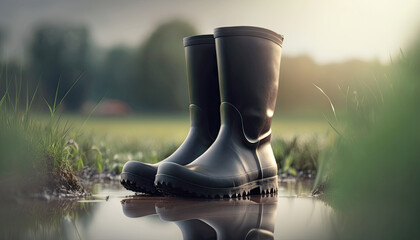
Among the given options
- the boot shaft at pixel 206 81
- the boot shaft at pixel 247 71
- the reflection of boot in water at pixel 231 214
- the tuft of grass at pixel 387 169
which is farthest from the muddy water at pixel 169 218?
the boot shaft at pixel 206 81

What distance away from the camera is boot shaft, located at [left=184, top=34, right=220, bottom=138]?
2.89 m

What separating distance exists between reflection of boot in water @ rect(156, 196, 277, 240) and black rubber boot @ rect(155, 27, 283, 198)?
0.59 ft

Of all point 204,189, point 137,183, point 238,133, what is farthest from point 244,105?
point 137,183

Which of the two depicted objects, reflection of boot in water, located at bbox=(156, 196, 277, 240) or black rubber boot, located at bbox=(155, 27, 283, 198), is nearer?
reflection of boot in water, located at bbox=(156, 196, 277, 240)

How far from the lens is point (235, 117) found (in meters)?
2.59

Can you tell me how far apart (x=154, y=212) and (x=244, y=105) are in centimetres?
83

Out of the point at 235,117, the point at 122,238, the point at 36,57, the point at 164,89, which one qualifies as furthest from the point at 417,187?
the point at 164,89

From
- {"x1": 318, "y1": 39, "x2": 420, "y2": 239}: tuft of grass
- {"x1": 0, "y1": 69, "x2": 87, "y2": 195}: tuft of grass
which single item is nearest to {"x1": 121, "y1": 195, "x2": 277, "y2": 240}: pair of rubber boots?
{"x1": 318, "y1": 39, "x2": 420, "y2": 239}: tuft of grass

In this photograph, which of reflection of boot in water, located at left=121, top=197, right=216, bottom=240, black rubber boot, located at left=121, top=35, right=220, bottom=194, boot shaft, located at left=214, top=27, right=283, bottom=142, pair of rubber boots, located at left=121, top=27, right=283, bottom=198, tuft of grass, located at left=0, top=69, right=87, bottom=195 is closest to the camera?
reflection of boot in water, located at left=121, top=197, right=216, bottom=240

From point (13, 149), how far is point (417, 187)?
162 centimetres

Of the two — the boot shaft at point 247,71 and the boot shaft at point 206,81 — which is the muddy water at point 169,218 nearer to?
the boot shaft at point 247,71

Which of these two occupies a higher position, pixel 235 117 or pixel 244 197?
pixel 235 117

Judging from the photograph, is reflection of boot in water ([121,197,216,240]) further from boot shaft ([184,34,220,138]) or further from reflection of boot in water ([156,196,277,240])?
boot shaft ([184,34,220,138])

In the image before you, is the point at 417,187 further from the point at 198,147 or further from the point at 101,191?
the point at 101,191
